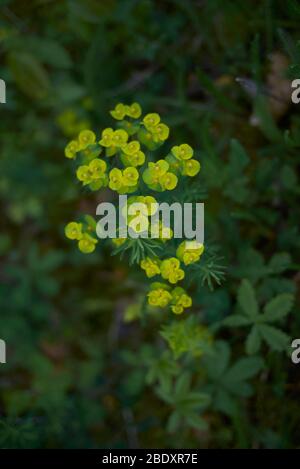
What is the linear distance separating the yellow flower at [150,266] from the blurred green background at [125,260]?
0.30 metres

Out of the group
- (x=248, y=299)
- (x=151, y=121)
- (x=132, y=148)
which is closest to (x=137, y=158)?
(x=132, y=148)

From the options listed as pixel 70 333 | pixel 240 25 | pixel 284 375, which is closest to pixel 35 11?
pixel 240 25

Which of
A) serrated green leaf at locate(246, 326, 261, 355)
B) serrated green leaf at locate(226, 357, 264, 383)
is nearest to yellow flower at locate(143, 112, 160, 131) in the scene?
serrated green leaf at locate(246, 326, 261, 355)

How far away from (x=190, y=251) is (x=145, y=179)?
215 millimetres

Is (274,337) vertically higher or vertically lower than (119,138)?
lower

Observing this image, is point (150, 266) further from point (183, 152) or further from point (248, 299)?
point (248, 299)

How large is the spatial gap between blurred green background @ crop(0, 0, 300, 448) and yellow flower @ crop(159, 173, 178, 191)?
41 cm

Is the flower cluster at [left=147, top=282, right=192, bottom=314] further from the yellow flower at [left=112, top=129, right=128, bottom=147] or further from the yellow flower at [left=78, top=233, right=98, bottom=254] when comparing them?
the yellow flower at [left=112, top=129, right=128, bottom=147]

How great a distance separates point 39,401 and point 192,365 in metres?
0.65

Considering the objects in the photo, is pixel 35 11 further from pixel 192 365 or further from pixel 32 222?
pixel 192 365

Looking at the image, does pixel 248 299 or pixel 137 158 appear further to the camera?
pixel 248 299

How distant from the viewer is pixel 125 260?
2428mm

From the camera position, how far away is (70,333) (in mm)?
2439

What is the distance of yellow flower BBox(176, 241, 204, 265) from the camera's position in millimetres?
1279
